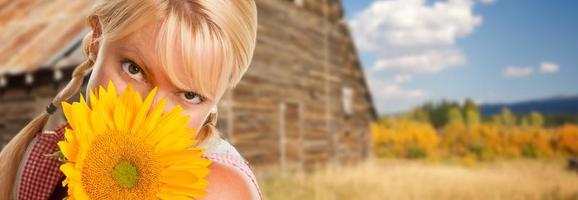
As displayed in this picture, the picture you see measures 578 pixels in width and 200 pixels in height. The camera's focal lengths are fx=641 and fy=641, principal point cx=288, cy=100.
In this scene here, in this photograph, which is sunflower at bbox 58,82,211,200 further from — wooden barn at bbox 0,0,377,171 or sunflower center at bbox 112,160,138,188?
wooden barn at bbox 0,0,377,171

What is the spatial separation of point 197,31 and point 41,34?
7054 mm

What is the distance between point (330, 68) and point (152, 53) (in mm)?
11585

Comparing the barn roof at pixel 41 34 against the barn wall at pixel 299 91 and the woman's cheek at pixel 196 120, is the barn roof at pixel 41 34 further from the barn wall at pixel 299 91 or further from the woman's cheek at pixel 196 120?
the woman's cheek at pixel 196 120

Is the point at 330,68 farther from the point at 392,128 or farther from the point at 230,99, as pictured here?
→ the point at 392,128

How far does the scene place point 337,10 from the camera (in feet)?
42.1

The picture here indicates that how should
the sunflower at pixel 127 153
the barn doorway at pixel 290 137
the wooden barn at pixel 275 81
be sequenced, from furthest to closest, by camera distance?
the barn doorway at pixel 290 137 → the wooden barn at pixel 275 81 → the sunflower at pixel 127 153

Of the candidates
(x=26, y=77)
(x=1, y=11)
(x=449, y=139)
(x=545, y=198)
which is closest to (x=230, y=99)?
(x=26, y=77)

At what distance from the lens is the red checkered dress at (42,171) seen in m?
0.98

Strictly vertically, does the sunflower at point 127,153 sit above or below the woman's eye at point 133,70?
below

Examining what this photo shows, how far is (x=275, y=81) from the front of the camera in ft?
32.0

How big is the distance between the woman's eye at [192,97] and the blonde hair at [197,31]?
0.02 metres

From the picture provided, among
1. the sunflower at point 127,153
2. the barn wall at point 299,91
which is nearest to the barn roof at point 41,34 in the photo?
the barn wall at point 299,91

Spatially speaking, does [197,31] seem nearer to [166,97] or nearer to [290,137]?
[166,97]

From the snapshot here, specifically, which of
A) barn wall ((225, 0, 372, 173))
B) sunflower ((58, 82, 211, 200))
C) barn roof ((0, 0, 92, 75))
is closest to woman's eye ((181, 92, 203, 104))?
sunflower ((58, 82, 211, 200))
